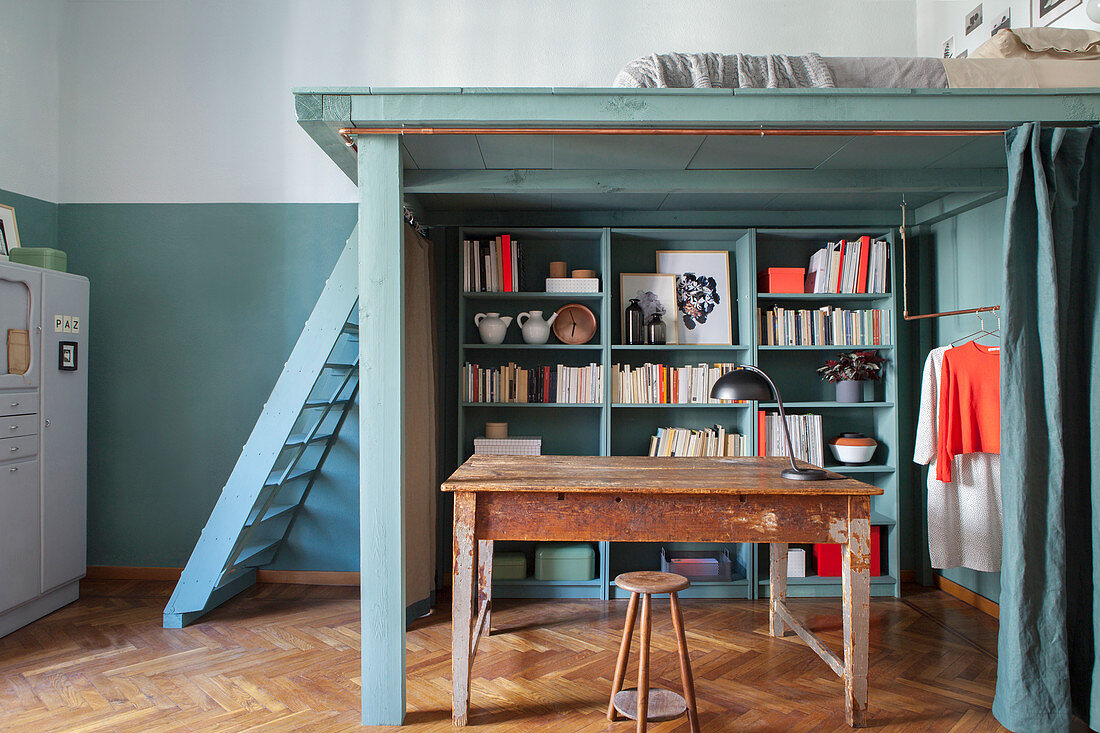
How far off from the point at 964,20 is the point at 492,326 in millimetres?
3410

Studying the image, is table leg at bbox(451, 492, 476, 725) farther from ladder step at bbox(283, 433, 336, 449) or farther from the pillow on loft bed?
the pillow on loft bed

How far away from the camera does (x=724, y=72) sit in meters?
2.89

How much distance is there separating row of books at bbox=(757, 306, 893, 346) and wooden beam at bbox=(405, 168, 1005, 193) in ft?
4.02

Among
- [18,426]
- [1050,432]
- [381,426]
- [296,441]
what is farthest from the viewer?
[296,441]

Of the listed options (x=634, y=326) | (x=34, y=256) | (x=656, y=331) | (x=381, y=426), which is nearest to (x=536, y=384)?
(x=634, y=326)

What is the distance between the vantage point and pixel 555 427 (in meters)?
4.74

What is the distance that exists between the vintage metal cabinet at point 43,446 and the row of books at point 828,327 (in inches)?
172

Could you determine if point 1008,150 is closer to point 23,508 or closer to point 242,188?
point 242,188

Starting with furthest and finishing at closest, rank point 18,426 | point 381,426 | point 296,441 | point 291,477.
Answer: point 291,477 → point 296,441 → point 18,426 → point 381,426

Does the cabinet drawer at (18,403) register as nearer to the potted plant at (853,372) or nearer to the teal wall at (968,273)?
the potted plant at (853,372)

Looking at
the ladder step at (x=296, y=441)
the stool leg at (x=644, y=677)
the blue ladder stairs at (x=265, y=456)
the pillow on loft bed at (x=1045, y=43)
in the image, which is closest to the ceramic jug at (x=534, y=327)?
the blue ladder stairs at (x=265, y=456)

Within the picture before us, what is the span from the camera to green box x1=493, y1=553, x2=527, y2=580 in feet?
14.1

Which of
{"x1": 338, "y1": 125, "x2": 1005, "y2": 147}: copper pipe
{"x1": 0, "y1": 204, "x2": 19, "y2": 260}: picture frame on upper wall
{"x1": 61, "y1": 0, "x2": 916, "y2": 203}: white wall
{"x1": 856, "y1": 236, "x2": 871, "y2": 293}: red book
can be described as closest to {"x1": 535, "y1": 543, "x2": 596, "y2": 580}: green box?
{"x1": 856, "y1": 236, "x2": 871, "y2": 293}: red book

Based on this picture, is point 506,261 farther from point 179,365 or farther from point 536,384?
point 179,365
